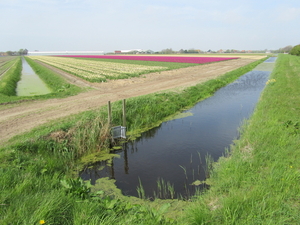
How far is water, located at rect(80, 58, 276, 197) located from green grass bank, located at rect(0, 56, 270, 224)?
71 centimetres

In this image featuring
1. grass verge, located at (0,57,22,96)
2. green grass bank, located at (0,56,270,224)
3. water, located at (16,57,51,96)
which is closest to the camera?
green grass bank, located at (0,56,270,224)

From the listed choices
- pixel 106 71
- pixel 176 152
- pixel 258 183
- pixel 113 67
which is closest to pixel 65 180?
pixel 176 152

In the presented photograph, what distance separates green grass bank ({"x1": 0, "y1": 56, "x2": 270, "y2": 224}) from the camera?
4.14 meters

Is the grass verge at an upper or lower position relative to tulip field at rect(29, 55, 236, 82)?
lower

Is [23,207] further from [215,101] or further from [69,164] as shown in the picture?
[215,101]

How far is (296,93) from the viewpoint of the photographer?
15.4 metres

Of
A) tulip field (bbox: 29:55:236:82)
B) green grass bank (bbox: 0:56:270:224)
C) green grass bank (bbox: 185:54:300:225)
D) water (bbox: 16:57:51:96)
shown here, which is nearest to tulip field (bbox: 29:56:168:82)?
tulip field (bbox: 29:55:236:82)

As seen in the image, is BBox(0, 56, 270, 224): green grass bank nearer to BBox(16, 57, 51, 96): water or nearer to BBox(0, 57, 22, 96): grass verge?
BBox(0, 57, 22, 96): grass verge

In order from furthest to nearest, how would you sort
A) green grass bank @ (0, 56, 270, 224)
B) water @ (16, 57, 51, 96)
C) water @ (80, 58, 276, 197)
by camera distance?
1. water @ (16, 57, 51, 96)
2. water @ (80, 58, 276, 197)
3. green grass bank @ (0, 56, 270, 224)

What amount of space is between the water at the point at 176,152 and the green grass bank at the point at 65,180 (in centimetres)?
71

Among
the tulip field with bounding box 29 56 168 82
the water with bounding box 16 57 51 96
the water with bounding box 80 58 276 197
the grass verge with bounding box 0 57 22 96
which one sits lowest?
the water with bounding box 80 58 276 197

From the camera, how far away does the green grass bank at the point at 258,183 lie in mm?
4309

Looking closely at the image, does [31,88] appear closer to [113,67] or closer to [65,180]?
[65,180]

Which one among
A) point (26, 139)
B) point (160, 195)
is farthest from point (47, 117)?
point (160, 195)
